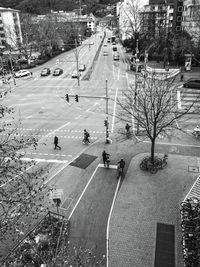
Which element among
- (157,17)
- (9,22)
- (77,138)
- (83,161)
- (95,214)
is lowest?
(95,214)

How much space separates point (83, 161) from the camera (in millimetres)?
19250

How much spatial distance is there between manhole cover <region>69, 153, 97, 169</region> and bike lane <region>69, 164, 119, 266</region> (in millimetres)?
1339

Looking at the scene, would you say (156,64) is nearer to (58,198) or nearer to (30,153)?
(30,153)

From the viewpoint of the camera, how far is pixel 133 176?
17.0m

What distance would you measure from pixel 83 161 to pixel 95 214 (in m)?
5.99

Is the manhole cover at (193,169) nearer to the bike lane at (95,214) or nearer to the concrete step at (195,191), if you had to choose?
Answer: the concrete step at (195,191)

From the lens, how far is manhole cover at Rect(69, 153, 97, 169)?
61.4 feet

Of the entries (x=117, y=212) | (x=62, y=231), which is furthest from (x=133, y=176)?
(x=62, y=231)

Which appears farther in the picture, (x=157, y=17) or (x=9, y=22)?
(x=9, y=22)

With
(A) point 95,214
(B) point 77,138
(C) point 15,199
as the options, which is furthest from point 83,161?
(C) point 15,199

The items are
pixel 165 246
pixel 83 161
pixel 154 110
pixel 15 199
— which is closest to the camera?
pixel 165 246

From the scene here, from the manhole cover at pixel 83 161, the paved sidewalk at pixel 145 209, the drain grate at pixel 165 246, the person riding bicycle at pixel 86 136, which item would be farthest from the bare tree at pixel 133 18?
the drain grate at pixel 165 246

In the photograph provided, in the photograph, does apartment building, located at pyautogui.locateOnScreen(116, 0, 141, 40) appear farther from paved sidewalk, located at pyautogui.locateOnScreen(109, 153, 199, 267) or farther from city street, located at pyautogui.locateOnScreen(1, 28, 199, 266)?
paved sidewalk, located at pyautogui.locateOnScreen(109, 153, 199, 267)

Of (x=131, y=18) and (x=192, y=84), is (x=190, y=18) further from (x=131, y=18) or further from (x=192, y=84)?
(x=131, y=18)
